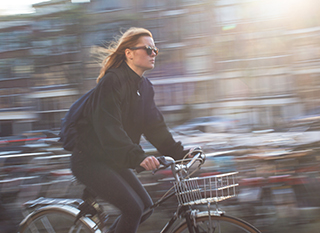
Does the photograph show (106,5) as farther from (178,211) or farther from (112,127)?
(178,211)

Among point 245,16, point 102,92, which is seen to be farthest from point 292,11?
point 102,92

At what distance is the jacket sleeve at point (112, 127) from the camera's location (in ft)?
6.41

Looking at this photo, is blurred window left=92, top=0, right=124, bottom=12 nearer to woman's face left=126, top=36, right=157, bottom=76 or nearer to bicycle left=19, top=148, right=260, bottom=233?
woman's face left=126, top=36, right=157, bottom=76

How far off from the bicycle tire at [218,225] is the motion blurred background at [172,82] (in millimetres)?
1190

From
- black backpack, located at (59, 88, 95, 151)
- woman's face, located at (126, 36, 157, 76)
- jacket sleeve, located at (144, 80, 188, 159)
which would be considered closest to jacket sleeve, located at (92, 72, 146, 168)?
black backpack, located at (59, 88, 95, 151)

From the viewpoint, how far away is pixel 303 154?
10.5ft

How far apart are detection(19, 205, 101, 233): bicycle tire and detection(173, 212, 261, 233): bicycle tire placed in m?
0.63

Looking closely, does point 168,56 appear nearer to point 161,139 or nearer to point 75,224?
point 161,139

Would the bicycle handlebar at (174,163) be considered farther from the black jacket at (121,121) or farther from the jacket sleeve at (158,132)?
the jacket sleeve at (158,132)

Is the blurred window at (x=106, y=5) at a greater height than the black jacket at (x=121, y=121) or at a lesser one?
greater

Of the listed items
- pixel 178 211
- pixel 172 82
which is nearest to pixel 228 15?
pixel 172 82

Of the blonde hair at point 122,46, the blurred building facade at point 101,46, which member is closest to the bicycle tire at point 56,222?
the blonde hair at point 122,46

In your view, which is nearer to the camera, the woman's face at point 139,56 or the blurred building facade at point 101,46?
the woman's face at point 139,56

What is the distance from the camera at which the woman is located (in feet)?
6.57
